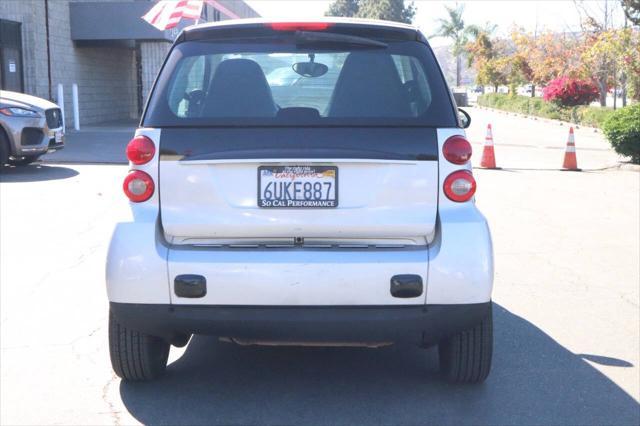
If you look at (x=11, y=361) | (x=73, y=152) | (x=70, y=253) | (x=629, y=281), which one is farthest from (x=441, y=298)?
(x=73, y=152)

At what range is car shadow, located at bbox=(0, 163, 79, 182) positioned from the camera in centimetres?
1342

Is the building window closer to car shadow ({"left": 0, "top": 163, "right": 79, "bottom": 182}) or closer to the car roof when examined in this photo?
car shadow ({"left": 0, "top": 163, "right": 79, "bottom": 182})

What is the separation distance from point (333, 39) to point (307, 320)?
142 centimetres

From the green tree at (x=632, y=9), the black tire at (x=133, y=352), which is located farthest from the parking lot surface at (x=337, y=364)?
the green tree at (x=632, y=9)

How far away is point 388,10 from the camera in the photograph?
91562mm

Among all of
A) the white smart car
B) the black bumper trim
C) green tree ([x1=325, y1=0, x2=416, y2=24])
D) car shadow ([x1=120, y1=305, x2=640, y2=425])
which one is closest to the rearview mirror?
the white smart car

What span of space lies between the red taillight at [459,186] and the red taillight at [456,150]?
2.4 inches

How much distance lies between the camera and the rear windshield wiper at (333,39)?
4164 millimetres

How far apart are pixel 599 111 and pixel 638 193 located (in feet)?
60.3

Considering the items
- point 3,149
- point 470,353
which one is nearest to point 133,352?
point 470,353

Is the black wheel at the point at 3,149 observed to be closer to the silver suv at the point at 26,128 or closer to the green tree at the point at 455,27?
the silver suv at the point at 26,128

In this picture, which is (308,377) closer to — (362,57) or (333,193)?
(333,193)

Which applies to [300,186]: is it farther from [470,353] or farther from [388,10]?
[388,10]

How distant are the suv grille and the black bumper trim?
1106cm
